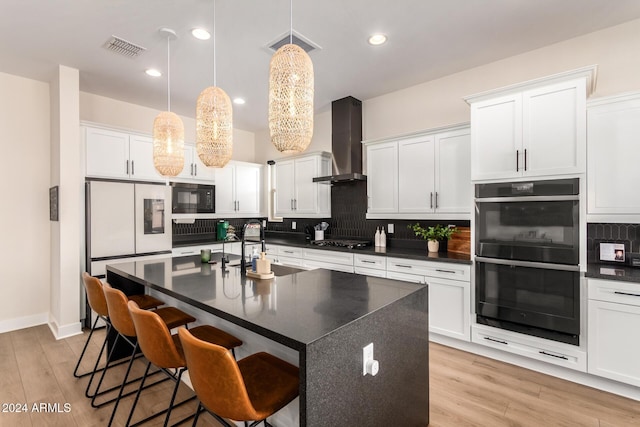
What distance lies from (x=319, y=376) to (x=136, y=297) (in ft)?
7.60

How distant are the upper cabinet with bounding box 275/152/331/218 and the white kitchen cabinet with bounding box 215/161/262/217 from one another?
0.60m

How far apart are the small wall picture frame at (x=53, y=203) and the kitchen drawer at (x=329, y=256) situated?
10.0 ft

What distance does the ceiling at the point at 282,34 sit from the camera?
244cm

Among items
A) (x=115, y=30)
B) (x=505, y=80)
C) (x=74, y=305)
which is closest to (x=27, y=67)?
(x=115, y=30)

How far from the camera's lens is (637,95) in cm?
241

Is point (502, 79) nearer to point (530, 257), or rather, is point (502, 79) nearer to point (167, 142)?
point (530, 257)

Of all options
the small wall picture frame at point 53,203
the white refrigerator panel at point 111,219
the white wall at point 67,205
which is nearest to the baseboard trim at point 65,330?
the white wall at point 67,205

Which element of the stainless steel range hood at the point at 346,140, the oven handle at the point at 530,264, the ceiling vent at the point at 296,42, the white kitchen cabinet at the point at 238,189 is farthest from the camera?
the white kitchen cabinet at the point at 238,189

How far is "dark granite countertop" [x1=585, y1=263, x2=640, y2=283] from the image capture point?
2281 millimetres

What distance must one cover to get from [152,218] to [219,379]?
357cm

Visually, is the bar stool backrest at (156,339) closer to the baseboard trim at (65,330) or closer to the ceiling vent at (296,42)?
the ceiling vent at (296,42)

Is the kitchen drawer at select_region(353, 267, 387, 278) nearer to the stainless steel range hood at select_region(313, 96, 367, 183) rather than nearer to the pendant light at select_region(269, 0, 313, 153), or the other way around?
the stainless steel range hood at select_region(313, 96, 367, 183)

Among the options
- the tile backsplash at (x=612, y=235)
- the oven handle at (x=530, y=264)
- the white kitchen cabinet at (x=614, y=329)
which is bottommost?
the white kitchen cabinet at (x=614, y=329)

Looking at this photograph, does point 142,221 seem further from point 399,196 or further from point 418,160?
point 418,160
